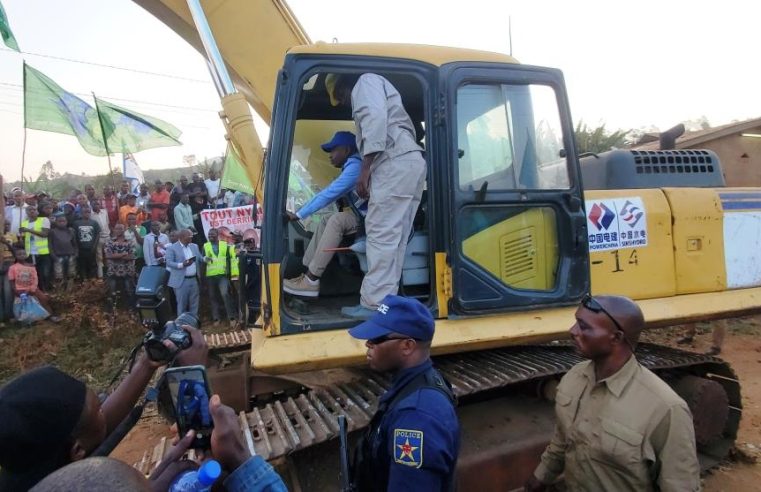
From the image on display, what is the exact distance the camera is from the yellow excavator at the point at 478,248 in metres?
2.84

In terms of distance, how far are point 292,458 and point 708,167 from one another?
4025 millimetres

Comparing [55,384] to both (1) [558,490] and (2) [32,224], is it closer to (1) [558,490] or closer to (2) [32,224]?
(1) [558,490]

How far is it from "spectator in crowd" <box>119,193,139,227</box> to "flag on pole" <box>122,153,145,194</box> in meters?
1.28

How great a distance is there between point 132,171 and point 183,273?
170 inches

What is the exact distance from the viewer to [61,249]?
8.53 m

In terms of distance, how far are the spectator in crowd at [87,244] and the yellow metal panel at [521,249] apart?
7942mm

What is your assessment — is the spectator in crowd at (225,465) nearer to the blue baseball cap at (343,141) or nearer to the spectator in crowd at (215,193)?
the blue baseball cap at (343,141)

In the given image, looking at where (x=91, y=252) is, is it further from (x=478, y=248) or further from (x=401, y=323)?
(x=401, y=323)

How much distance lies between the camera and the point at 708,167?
433 centimetres

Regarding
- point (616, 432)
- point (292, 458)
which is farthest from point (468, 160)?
point (292, 458)

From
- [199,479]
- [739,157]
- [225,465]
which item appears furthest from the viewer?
[739,157]

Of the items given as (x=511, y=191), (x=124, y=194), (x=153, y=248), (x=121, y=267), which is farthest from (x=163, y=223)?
(x=511, y=191)

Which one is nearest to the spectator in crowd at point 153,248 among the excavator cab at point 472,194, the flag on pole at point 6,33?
the flag on pole at point 6,33

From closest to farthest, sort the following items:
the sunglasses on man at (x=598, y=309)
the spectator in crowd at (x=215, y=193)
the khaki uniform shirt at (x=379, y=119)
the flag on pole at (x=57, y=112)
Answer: the sunglasses on man at (x=598, y=309), the khaki uniform shirt at (x=379, y=119), the flag on pole at (x=57, y=112), the spectator in crowd at (x=215, y=193)
